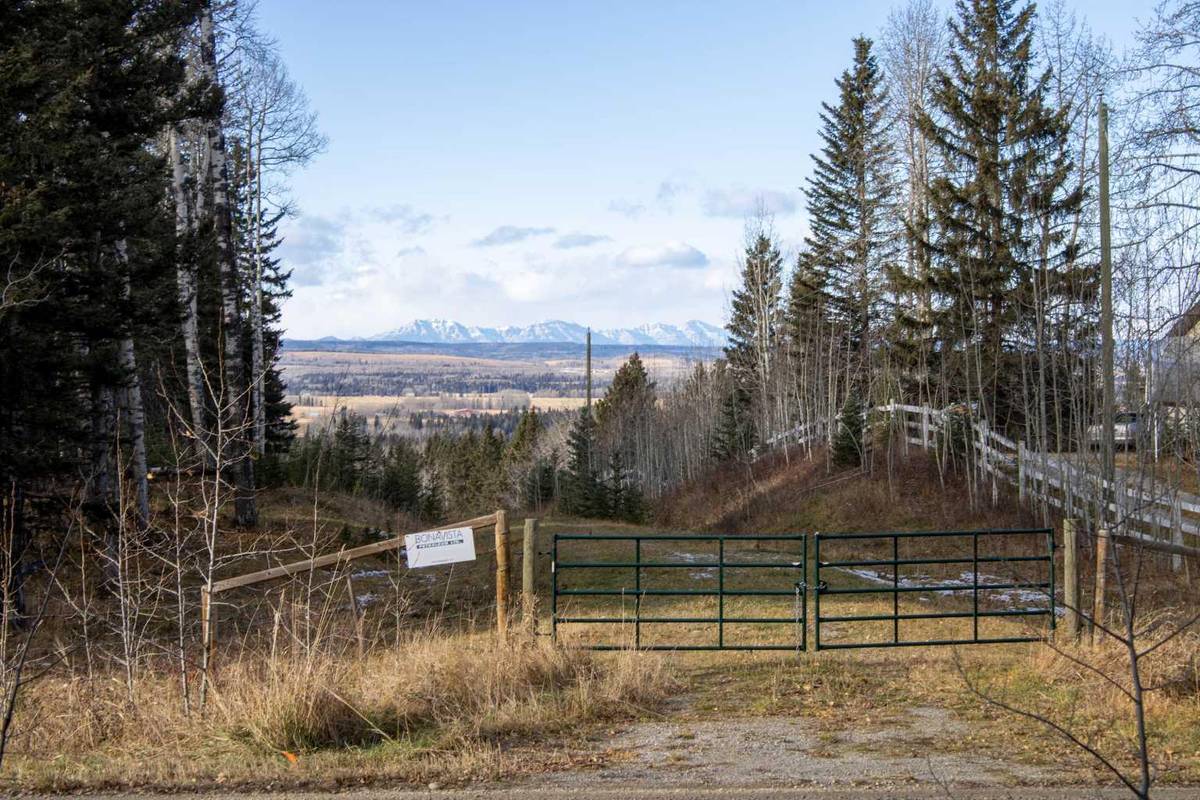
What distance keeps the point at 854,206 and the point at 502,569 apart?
106 feet

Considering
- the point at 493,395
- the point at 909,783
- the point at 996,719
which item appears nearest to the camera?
the point at 909,783

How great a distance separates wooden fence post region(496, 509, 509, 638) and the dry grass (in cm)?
89

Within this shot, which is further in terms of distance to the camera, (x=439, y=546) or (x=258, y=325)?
(x=258, y=325)

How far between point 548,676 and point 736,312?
1824 inches

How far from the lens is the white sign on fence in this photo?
949cm

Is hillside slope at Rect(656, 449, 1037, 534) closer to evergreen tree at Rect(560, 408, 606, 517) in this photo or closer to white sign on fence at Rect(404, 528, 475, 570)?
evergreen tree at Rect(560, 408, 606, 517)

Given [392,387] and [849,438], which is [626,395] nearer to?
[849,438]

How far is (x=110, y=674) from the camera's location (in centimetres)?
889

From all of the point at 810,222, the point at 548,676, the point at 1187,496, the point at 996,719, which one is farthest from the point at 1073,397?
the point at 810,222

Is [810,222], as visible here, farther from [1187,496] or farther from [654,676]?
[654,676]

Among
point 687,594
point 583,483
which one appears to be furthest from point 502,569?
point 583,483

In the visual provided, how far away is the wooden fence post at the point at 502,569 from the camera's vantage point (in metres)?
9.84

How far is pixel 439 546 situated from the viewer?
9.56 meters

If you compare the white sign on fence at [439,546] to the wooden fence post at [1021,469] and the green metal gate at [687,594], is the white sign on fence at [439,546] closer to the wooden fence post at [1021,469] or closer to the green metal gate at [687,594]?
the green metal gate at [687,594]
